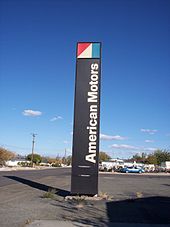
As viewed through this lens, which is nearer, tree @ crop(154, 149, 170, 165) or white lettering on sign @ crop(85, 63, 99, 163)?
white lettering on sign @ crop(85, 63, 99, 163)

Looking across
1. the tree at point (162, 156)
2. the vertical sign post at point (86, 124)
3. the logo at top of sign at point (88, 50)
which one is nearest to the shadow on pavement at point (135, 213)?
the vertical sign post at point (86, 124)

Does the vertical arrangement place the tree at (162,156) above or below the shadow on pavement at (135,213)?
above

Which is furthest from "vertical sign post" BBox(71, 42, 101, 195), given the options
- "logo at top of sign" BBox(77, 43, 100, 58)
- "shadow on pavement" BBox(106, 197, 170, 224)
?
"shadow on pavement" BBox(106, 197, 170, 224)

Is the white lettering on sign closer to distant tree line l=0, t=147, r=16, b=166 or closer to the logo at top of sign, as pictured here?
the logo at top of sign

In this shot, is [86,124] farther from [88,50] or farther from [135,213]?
[135,213]

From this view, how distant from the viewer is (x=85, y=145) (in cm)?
1512

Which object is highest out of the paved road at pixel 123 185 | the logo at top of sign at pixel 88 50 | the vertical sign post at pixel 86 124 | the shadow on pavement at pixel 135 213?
the logo at top of sign at pixel 88 50

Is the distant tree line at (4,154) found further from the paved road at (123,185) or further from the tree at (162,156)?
the tree at (162,156)

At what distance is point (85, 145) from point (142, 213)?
4797 mm

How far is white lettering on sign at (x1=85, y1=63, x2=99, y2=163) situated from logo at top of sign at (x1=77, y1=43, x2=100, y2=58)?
534 mm

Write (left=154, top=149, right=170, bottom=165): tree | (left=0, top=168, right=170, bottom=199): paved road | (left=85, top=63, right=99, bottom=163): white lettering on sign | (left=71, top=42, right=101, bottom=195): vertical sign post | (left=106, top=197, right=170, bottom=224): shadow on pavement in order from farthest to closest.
→ (left=154, top=149, right=170, bottom=165): tree
(left=0, top=168, right=170, bottom=199): paved road
(left=85, top=63, right=99, bottom=163): white lettering on sign
(left=71, top=42, right=101, bottom=195): vertical sign post
(left=106, top=197, right=170, bottom=224): shadow on pavement

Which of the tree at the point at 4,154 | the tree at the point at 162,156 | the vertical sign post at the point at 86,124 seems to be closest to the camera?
the vertical sign post at the point at 86,124

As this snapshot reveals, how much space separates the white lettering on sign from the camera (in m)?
15.1

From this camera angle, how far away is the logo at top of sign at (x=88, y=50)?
16.1 metres
